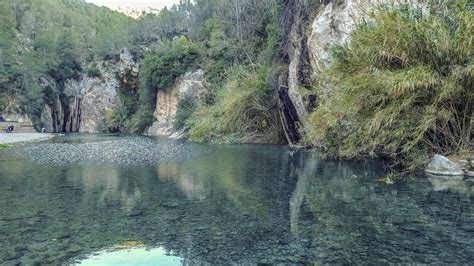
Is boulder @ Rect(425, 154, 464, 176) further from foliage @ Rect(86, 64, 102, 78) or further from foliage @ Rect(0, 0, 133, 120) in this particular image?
foliage @ Rect(0, 0, 133, 120)

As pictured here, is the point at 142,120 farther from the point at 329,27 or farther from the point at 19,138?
the point at 329,27

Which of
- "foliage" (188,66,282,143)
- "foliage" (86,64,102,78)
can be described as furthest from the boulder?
"foliage" (86,64,102,78)

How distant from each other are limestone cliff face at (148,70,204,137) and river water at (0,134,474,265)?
101ft

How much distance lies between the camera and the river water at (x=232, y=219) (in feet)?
16.4

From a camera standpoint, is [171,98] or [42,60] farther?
[42,60]

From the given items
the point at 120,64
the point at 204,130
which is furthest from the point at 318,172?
the point at 120,64

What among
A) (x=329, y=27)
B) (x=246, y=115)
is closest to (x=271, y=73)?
(x=246, y=115)

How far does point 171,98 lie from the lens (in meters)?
45.9

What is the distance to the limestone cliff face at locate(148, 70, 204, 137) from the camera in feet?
138

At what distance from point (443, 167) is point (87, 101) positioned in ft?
179

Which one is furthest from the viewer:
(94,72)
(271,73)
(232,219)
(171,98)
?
(94,72)

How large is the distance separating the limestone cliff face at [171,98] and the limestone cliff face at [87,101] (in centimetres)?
1197

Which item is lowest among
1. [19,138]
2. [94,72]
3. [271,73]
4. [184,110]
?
[19,138]

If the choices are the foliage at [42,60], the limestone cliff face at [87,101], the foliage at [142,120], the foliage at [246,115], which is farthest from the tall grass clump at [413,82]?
the foliage at [42,60]
